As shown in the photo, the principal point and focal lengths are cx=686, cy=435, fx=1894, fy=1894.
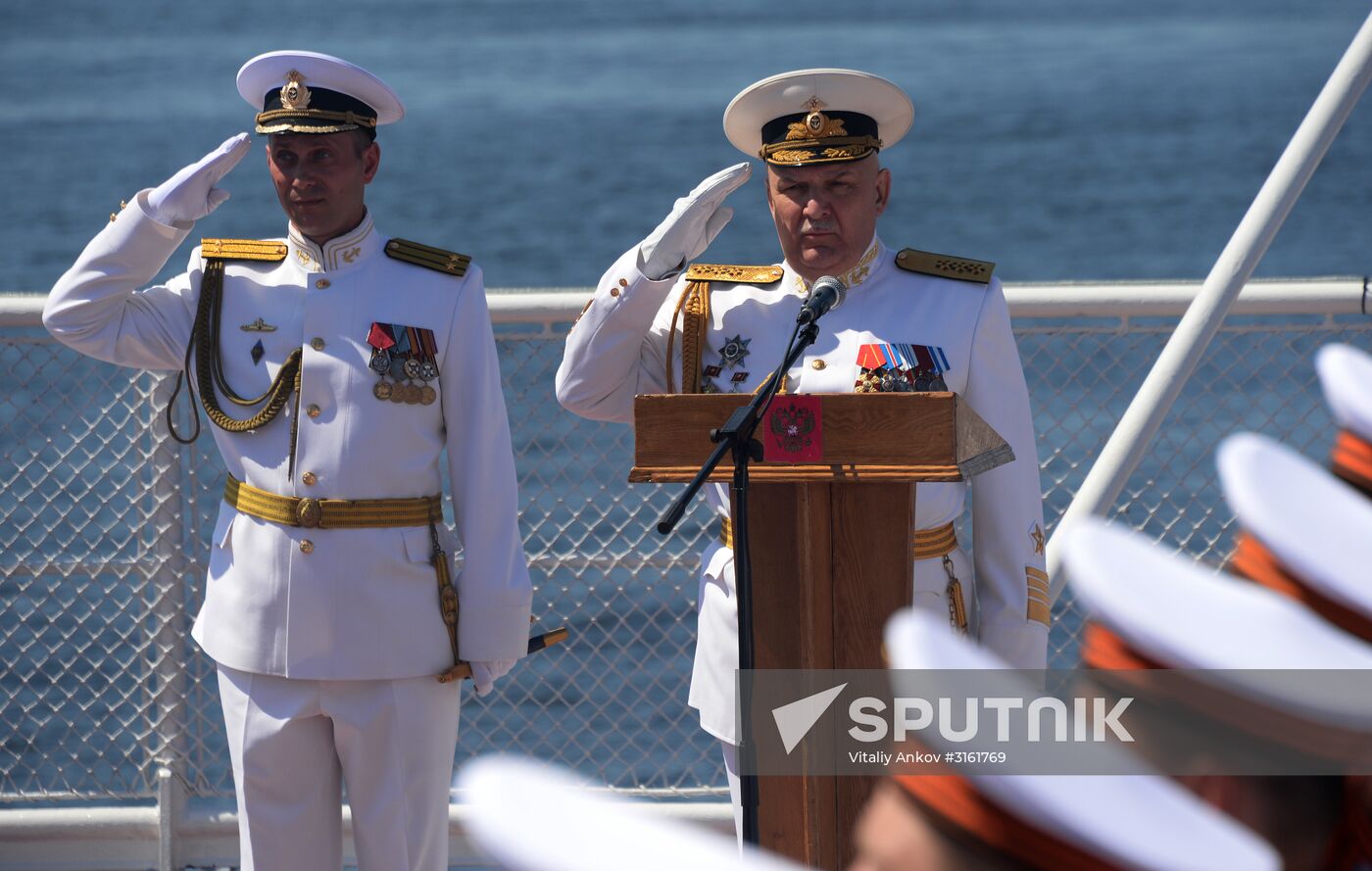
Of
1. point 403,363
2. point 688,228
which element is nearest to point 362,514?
point 403,363

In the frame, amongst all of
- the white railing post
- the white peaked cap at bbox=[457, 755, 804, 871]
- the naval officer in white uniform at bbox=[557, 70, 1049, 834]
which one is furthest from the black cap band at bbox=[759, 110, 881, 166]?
the white peaked cap at bbox=[457, 755, 804, 871]

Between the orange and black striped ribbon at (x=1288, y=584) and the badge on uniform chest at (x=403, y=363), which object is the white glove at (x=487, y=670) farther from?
the orange and black striped ribbon at (x=1288, y=584)

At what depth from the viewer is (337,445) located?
3.57 metres

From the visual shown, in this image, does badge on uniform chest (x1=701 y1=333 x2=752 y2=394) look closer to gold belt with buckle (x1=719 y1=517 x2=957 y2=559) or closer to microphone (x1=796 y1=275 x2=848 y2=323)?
gold belt with buckle (x1=719 y1=517 x2=957 y2=559)

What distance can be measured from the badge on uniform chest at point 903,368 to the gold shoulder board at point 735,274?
0.82ft

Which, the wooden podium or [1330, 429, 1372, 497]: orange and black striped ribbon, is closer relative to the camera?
[1330, 429, 1372, 497]: orange and black striped ribbon

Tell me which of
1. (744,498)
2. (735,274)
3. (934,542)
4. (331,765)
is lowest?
(331,765)

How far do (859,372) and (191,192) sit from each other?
134 cm

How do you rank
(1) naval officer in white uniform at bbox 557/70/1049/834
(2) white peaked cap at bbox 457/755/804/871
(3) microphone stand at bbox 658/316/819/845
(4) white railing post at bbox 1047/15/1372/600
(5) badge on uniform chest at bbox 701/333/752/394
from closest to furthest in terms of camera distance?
(2) white peaked cap at bbox 457/755/804/871, (3) microphone stand at bbox 658/316/819/845, (1) naval officer in white uniform at bbox 557/70/1049/834, (5) badge on uniform chest at bbox 701/333/752/394, (4) white railing post at bbox 1047/15/1372/600

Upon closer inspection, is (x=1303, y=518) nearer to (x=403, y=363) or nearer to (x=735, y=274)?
(x=735, y=274)

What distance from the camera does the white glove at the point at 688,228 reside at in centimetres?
333

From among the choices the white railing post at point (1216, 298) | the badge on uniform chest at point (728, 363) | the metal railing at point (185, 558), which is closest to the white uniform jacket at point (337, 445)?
the badge on uniform chest at point (728, 363)

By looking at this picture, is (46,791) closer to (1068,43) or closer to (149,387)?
(149,387)

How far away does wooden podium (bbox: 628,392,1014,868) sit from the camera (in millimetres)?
2918
